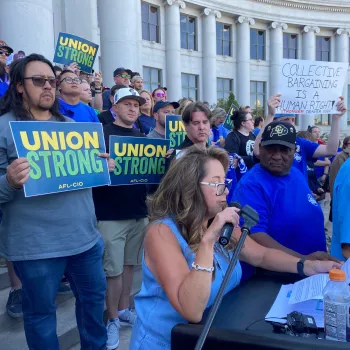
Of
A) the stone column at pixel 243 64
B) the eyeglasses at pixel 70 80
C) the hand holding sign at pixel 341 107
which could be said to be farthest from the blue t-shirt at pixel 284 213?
the stone column at pixel 243 64

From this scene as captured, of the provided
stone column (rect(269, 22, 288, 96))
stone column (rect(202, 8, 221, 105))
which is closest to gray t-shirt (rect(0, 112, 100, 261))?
stone column (rect(202, 8, 221, 105))

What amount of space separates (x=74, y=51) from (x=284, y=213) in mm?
4735

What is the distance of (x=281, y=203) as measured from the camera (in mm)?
2508

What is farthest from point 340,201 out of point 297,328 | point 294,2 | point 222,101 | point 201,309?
point 294,2

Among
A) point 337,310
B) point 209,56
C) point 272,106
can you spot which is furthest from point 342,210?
point 209,56

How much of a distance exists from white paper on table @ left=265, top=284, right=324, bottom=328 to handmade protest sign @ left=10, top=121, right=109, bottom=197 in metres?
1.45

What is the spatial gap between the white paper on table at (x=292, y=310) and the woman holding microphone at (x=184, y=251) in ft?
0.84

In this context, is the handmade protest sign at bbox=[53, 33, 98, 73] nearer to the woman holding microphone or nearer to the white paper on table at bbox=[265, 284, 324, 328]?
the woman holding microphone

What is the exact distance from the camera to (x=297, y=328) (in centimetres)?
145

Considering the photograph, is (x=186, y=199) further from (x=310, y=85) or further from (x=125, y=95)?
(x=310, y=85)

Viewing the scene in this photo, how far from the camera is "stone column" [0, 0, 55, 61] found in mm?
7242

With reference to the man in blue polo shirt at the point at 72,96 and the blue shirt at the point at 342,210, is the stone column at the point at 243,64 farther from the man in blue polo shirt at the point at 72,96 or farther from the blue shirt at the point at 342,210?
the blue shirt at the point at 342,210

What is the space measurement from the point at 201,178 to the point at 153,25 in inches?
953

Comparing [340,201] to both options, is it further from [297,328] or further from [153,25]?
[153,25]
